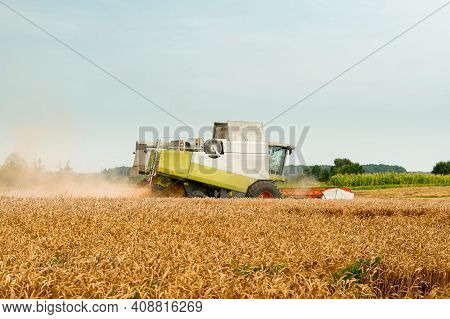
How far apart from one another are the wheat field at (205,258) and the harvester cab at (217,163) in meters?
7.81

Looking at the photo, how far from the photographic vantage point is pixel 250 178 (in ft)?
72.0

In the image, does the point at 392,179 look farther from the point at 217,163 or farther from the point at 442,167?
the point at 217,163

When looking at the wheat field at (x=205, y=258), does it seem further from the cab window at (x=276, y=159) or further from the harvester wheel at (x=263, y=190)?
the cab window at (x=276, y=159)

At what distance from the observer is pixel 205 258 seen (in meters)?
6.47

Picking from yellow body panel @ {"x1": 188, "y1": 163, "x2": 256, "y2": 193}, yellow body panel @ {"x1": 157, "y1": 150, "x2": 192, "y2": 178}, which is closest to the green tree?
yellow body panel @ {"x1": 188, "y1": 163, "x2": 256, "y2": 193}

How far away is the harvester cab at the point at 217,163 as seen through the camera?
21109 mm

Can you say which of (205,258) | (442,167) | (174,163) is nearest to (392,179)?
(442,167)

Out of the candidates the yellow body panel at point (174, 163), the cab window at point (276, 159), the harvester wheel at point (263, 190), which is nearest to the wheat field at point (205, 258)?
the yellow body panel at point (174, 163)

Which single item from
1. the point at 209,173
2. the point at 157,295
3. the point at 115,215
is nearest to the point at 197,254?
the point at 157,295

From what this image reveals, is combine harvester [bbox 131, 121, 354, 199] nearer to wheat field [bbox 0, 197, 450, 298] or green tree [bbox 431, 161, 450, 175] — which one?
wheat field [bbox 0, 197, 450, 298]

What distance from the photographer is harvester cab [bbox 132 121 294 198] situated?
21.1 m
